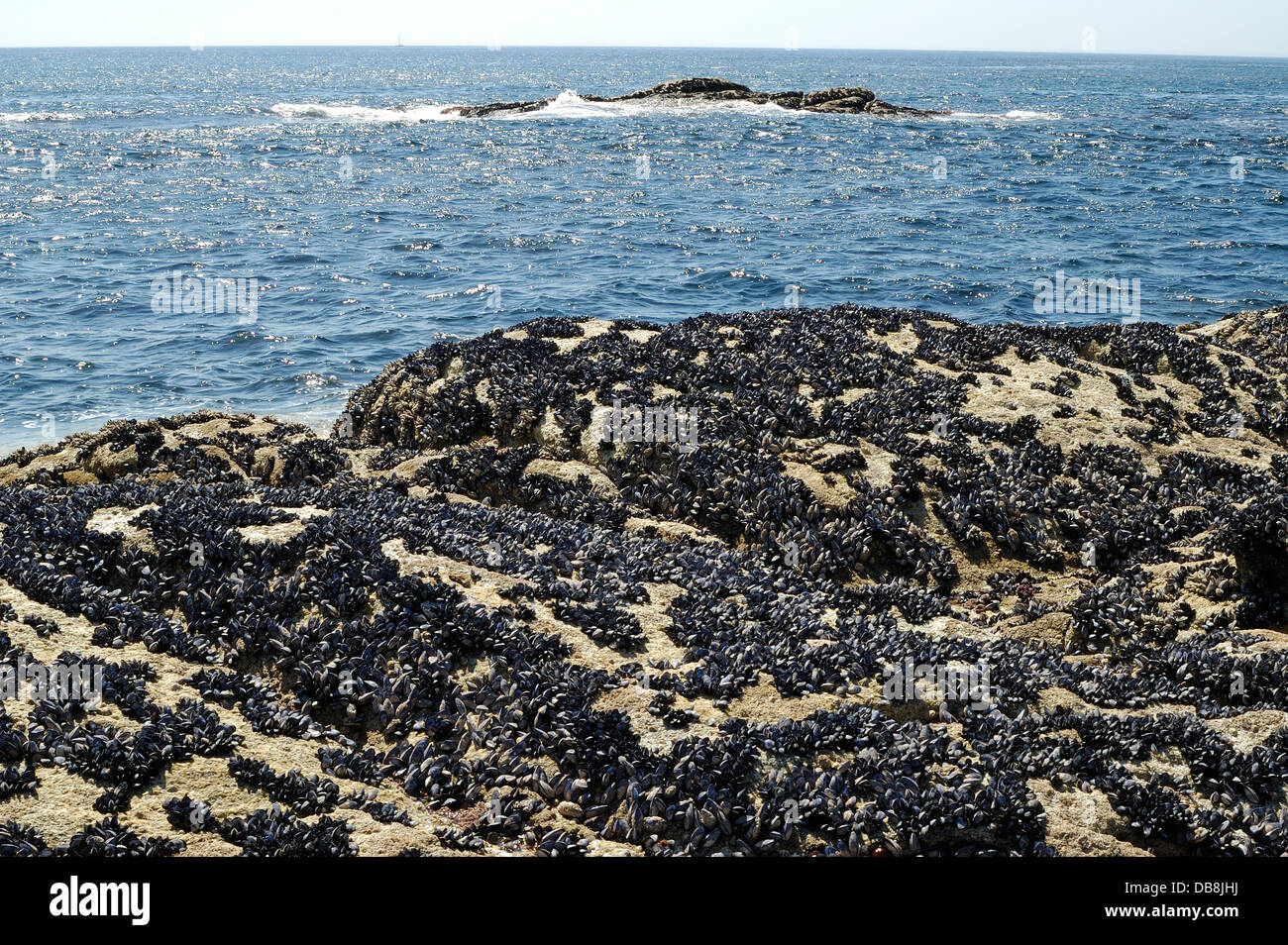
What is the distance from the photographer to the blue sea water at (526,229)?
28.6m

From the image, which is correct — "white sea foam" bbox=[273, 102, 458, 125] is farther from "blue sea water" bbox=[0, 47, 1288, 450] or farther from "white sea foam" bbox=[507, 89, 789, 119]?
"white sea foam" bbox=[507, 89, 789, 119]

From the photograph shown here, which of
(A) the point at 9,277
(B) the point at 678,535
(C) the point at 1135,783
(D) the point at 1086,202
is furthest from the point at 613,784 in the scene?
(D) the point at 1086,202

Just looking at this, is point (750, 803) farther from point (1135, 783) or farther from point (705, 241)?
point (705, 241)

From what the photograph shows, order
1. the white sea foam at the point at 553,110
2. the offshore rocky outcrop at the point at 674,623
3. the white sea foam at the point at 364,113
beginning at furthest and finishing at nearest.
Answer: the white sea foam at the point at 553,110
the white sea foam at the point at 364,113
the offshore rocky outcrop at the point at 674,623

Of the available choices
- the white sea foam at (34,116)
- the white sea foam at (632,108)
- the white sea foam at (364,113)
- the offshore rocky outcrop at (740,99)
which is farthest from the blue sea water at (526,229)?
the offshore rocky outcrop at (740,99)

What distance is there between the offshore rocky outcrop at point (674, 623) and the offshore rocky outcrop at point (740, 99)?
305 ft

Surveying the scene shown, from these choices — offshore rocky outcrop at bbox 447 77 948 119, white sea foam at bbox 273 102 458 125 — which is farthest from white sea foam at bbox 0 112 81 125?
offshore rocky outcrop at bbox 447 77 948 119

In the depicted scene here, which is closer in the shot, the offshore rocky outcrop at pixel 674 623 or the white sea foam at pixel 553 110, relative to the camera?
the offshore rocky outcrop at pixel 674 623

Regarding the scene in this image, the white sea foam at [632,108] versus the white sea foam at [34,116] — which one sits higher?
the white sea foam at [632,108]

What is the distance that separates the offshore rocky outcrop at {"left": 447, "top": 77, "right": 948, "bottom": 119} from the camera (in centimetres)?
10162

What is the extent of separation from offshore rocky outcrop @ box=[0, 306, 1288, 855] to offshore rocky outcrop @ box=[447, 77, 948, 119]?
305 ft

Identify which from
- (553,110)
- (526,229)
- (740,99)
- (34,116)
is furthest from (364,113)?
(526,229)

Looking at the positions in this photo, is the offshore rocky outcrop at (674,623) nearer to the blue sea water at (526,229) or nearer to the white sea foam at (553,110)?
the blue sea water at (526,229)
